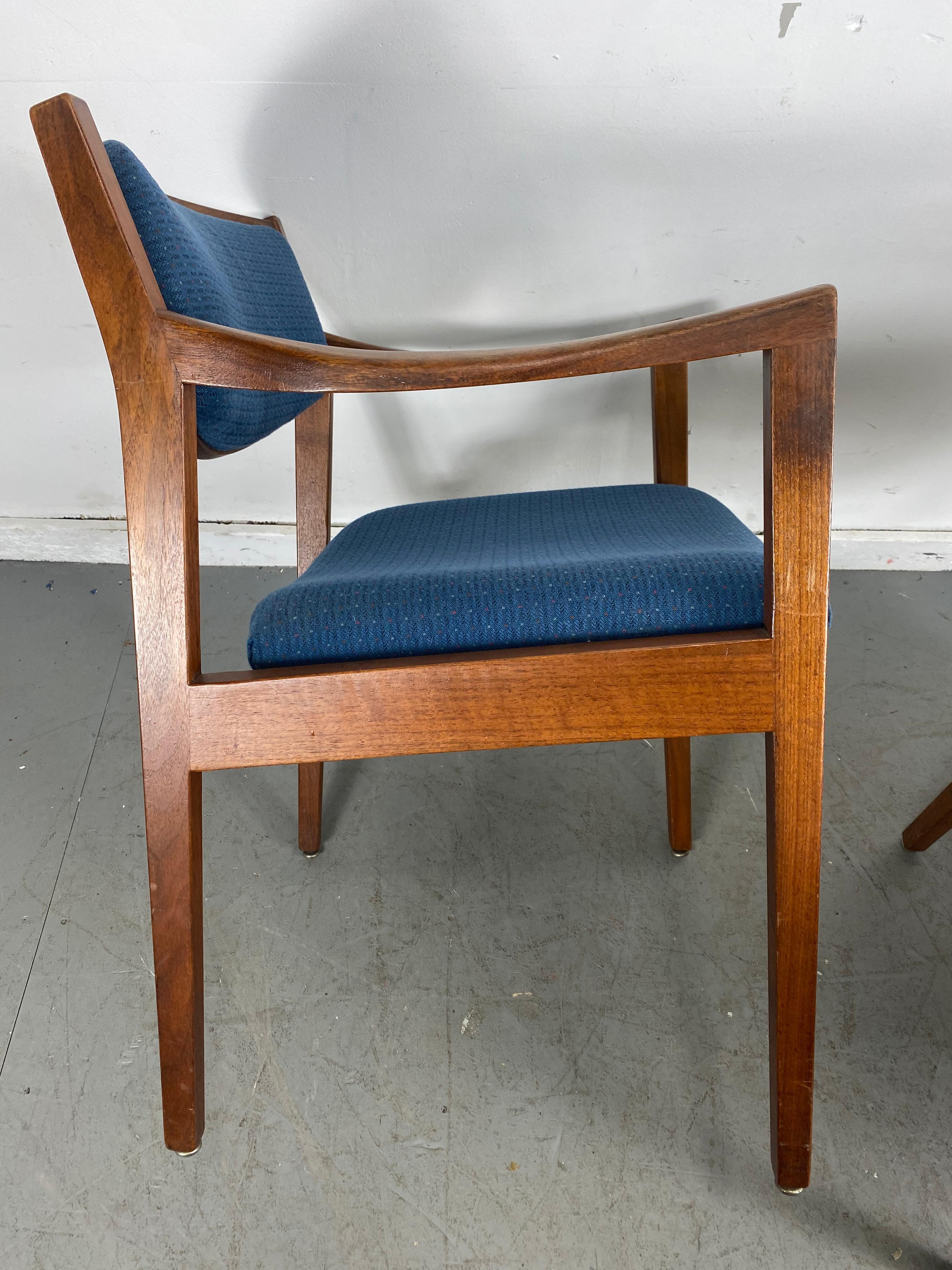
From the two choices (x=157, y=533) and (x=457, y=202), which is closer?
(x=157, y=533)

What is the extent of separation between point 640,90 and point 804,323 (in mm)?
685

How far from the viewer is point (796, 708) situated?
2.28 feet

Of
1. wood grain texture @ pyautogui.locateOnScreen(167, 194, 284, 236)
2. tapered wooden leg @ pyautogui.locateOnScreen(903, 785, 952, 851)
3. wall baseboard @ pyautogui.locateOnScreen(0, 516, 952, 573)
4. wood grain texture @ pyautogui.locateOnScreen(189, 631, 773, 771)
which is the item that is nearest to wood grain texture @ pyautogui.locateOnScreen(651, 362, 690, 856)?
tapered wooden leg @ pyautogui.locateOnScreen(903, 785, 952, 851)

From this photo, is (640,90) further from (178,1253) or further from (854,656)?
(178,1253)

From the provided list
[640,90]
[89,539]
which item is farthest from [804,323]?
[89,539]

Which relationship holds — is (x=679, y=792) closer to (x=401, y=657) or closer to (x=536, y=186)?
(x=401, y=657)

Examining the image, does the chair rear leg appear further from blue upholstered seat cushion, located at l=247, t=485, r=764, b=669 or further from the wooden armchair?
blue upholstered seat cushion, located at l=247, t=485, r=764, b=669

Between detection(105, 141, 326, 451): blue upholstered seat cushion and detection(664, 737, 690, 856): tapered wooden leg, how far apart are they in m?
0.58

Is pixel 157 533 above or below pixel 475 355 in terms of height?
below

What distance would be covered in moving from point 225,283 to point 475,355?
0.29m

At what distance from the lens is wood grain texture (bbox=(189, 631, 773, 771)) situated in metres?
0.68

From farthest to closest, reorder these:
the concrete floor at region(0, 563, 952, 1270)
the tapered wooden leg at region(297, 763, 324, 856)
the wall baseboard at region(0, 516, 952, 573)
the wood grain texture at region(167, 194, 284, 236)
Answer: the wall baseboard at region(0, 516, 952, 573) < the tapered wooden leg at region(297, 763, 324, 856) < the wood grain texture at region(167, 194, 284, 236) < the concrete floor at region(0, 563, 952, 1270)

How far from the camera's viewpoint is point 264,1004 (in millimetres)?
950

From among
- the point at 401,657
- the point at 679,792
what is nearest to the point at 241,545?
the point at 679,792
